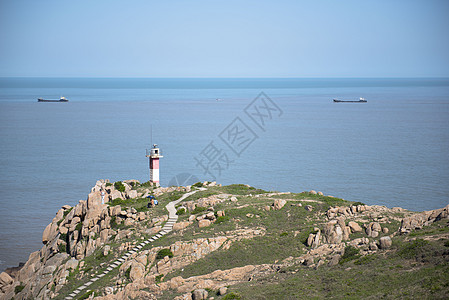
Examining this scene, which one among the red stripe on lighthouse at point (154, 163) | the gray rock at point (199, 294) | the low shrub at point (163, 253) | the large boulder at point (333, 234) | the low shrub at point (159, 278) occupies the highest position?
the red stripe on lighthouse at point (154, 163)

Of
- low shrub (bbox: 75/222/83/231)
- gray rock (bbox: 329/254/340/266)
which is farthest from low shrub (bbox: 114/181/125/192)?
gray rock (bbox: 329/254/340/266)

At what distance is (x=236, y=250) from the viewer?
34.3m

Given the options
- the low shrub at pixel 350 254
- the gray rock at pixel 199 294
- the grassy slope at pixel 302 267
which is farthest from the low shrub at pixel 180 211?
the low shrub at pixel 350 254

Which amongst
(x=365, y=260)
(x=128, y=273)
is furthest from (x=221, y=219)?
(x=365, y=260)

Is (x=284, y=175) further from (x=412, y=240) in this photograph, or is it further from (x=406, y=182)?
(x=412, y=240)

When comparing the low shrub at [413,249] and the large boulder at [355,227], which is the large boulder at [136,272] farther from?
the low shrub at [413,249]

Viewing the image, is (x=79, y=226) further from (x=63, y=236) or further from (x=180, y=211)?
(x=180, y=211)

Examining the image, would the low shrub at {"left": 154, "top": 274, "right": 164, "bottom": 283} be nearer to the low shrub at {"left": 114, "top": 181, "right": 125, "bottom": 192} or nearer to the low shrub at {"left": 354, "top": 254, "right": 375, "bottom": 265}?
the low shrub at {"left": 354, "top": 254, "right": 375, "bottom": 265}

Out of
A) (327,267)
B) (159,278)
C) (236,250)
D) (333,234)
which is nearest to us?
(327,267)

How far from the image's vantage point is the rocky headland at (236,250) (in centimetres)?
2589

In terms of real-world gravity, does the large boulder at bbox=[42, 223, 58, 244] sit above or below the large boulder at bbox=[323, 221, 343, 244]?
below

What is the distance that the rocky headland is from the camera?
1019 inches

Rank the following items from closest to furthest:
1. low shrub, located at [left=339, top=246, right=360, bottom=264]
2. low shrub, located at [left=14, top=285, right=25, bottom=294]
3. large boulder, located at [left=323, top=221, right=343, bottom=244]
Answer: low shrub, located at [left=339, top=246, right=360, bottom=264] < large boulder, located at [left=323, top=221, right=343, bottom=244] < low shrub, located at [left=14, top=285, right=25, bottom=294]

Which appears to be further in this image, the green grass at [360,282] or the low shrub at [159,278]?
the low shrub at [159,278]
